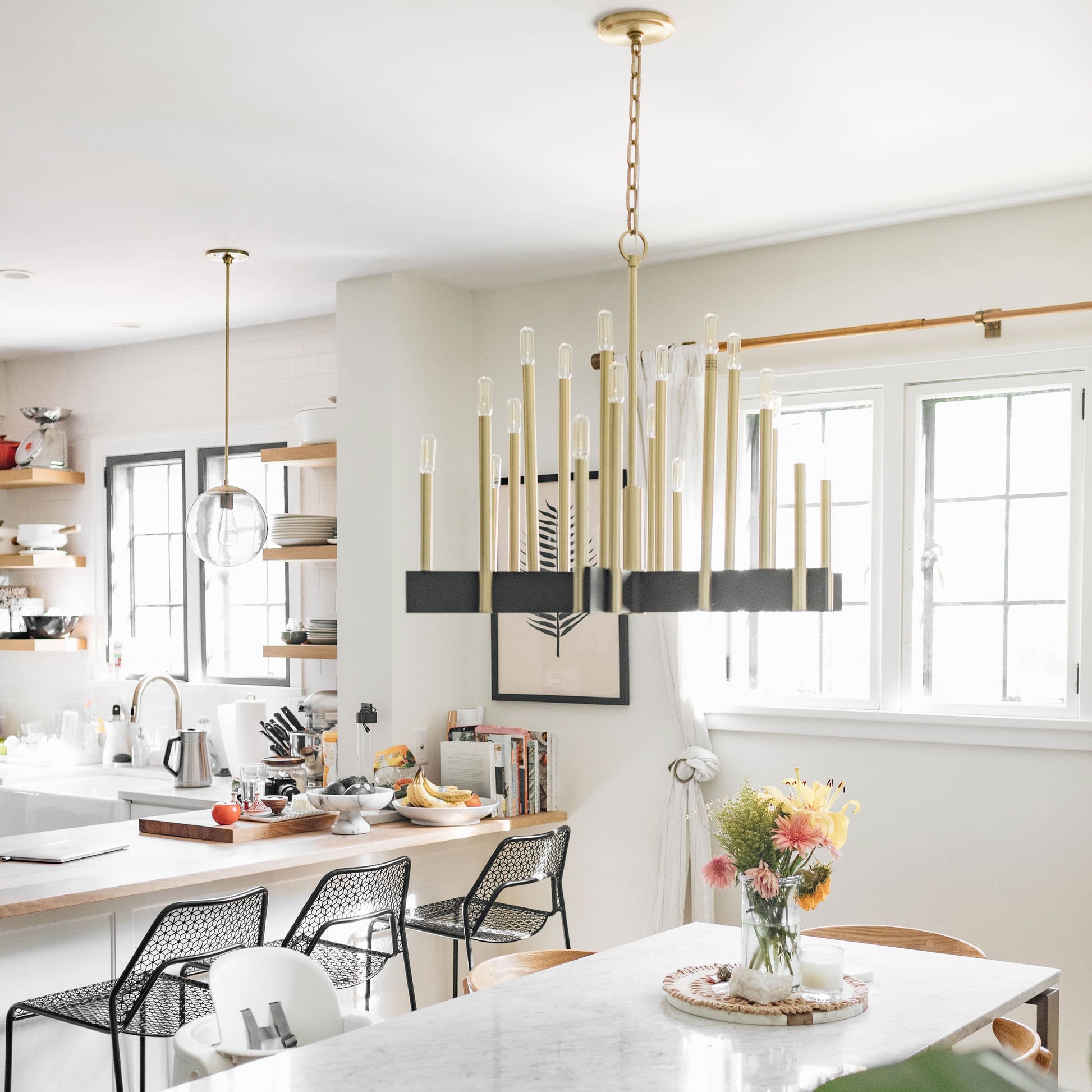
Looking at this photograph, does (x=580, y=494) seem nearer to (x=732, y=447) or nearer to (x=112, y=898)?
(x=732, y=447)

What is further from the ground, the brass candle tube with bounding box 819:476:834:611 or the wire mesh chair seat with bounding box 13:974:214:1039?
the brass candle tube with bounding box 819:476:834:611

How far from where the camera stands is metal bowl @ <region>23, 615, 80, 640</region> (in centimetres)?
604

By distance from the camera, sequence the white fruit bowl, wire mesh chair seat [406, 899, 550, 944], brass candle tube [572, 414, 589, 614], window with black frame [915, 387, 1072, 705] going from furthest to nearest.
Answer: the white fruit bowl
wire mesh chair seat [406, 899, 550, 944]
window with black frame [915, 387, 1072, 705]
brass candle tube [572, 414, 589, 614]

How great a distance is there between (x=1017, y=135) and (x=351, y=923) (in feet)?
9.77

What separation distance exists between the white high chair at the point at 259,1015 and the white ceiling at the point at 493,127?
→ 197 centimetres

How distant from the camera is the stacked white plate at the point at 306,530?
4.91m

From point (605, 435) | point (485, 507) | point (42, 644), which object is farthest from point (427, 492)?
point (42, 644)

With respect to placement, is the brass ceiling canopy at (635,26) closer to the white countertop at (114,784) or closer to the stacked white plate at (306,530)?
the stacked white plate at (306,530)

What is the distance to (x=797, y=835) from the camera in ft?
8.09

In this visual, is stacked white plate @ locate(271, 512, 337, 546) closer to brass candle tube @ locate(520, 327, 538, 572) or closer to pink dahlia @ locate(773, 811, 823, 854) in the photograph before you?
brass candle tube @ locate(520, 327, 538, 572)

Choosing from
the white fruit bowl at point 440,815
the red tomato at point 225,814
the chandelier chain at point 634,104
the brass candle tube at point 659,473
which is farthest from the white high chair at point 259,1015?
the chandelier chain at point 634,104

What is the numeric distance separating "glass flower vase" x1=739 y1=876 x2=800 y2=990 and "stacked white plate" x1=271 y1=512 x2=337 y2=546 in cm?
281

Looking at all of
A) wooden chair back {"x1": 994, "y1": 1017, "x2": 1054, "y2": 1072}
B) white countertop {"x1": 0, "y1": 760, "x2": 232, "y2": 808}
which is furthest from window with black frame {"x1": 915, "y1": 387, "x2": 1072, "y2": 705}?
white countertop {"x1": 0, "y1": 760, "x2": 232, "y2": 808}

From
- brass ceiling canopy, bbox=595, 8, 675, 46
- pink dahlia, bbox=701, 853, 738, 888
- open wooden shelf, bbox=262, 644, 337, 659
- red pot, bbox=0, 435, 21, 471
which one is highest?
brass ceiling canopy, bbox=595, 8, 675, 46
